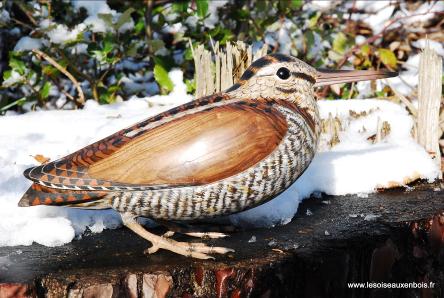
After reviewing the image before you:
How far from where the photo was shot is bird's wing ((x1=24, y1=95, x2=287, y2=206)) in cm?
282

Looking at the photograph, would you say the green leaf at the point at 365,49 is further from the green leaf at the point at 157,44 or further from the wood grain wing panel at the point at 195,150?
the wood grain wing panel at the point at 195,150

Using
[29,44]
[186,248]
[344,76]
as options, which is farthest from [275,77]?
[29,44]

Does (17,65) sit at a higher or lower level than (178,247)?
higher

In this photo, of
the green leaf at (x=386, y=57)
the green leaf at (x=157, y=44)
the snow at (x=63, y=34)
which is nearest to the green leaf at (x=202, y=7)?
the green leaf at (x=157, y=44)

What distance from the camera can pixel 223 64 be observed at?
13.5 ft

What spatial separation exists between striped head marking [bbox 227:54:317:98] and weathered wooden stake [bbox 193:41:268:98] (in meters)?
0.89

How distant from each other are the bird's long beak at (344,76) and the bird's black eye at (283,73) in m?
0.19

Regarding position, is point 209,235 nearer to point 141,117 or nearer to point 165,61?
point 141,117

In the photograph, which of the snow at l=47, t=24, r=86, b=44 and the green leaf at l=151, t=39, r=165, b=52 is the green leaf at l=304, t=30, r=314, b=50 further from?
the snow at l=47, t=24, r=86, b=44

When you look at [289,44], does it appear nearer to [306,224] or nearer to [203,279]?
[306,224]

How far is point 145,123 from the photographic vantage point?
303 centimetres

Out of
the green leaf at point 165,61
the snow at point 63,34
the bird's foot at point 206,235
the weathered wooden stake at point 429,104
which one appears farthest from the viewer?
the green leaf at point 165,61

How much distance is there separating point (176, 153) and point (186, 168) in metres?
0.07

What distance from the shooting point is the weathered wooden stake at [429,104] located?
14.4ft
